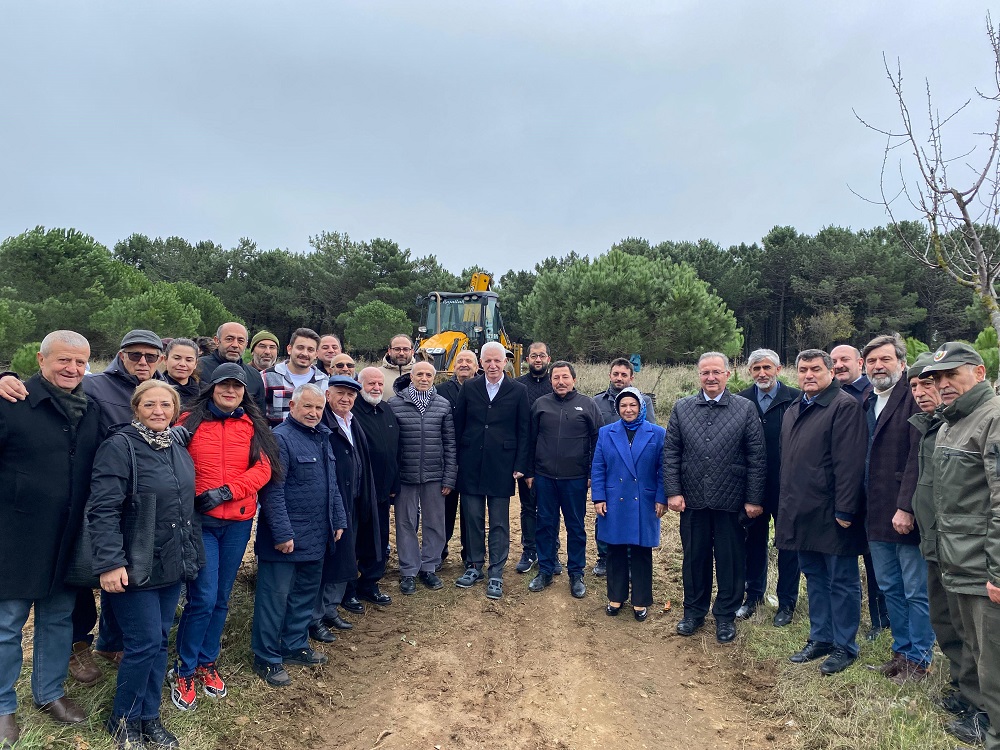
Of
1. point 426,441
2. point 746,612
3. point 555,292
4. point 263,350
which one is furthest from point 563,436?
point 555,292

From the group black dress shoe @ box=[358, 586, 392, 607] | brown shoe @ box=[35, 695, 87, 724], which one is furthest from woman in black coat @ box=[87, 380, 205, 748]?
black dress shoe @ box=[358, 586, 392, 607]

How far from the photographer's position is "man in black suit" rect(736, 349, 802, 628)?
472 centimetres

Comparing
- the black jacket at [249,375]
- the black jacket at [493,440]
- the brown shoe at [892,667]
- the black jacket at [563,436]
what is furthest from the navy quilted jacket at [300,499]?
the brown shoe at [892,667]

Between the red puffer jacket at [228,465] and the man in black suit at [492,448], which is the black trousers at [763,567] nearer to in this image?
the man in black suit at [492,448]

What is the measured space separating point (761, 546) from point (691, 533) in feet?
2.39

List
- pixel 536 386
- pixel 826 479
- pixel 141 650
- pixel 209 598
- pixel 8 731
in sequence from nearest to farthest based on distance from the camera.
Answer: pixel 8 731 → pixel 141 650 → pixel 209 598 → pixel 826 479 → pixel 536 386

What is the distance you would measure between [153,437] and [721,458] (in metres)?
3.58

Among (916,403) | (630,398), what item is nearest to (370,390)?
(630,398)

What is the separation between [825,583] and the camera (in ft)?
13.8

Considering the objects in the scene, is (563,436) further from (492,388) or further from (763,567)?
(763,567)

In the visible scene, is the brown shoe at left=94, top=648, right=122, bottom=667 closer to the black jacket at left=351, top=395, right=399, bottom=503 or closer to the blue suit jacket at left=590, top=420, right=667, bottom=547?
the black jacket at left=351, top=395, right=399, bottom=503

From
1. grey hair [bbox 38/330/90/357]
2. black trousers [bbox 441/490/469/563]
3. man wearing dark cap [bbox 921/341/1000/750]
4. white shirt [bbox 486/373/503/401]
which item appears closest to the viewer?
man wearing dark cap [bbox 921/341/1000/750]

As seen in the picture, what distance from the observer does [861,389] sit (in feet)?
15.0

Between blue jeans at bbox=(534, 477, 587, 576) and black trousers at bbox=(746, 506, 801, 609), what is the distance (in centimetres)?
134
